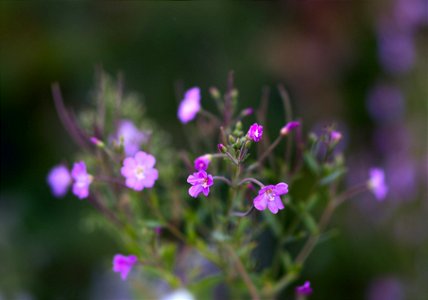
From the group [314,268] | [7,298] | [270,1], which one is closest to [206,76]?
[270,1]

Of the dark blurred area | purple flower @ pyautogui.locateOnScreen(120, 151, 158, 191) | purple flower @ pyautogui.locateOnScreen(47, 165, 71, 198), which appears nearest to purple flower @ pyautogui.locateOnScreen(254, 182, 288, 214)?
purple flower @ pyautogui.locateOnScreen(120, 151, 158, 191)

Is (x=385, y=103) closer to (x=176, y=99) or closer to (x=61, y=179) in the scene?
(x=176, y=99)

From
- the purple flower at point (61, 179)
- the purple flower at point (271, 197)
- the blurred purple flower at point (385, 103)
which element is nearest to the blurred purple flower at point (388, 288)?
the blurred purple flower at point (385, 103)

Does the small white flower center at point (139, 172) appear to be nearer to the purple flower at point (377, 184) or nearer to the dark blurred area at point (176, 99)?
the purple flower at point (377, 184)

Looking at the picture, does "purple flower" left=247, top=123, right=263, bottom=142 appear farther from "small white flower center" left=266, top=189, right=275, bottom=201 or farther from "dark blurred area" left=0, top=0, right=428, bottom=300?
"dark blurred area" left=0, top=0, right=428, bottom=300

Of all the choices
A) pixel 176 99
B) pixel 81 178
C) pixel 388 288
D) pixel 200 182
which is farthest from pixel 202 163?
pixel 388 288

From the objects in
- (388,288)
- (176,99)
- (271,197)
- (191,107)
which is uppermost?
(176,99)

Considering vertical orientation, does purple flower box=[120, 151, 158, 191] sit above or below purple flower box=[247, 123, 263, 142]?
above
